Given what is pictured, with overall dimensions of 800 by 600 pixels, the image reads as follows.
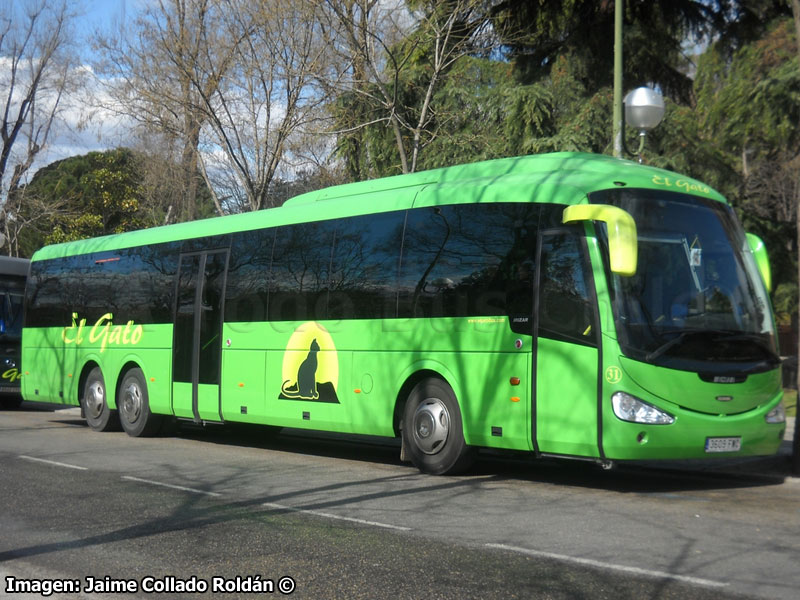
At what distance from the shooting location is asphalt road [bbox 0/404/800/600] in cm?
578

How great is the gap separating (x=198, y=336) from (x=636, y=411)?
7534mm

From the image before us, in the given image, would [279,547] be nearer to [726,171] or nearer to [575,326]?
[575,326]

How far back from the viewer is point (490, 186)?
10750 millimetres

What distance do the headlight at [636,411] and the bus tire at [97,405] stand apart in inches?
401

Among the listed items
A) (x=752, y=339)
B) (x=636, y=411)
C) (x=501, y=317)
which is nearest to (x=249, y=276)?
(x=501, y=317)

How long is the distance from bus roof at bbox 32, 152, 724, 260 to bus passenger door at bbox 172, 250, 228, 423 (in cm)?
78

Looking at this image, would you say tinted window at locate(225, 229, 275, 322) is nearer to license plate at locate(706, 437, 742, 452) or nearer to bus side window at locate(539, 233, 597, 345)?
bus side window at locate(539, 233, 597, 345)

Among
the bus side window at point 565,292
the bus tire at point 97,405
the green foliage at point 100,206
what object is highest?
the green foliage at point 100,206

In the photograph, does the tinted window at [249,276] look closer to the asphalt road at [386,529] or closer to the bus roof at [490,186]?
the bus roof at [490,186]

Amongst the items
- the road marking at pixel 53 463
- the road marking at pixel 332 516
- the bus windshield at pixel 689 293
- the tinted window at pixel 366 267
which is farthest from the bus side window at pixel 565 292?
the road marking at pixel 53 463

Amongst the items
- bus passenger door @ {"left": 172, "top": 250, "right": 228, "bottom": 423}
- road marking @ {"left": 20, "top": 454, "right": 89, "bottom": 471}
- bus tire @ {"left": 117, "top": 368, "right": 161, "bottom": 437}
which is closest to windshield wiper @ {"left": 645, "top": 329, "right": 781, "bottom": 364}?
road marking @ {"left": 20, "top": 454, "right": 89, "bottom": 471}

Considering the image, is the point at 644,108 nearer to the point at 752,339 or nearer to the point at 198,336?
the point at 752,339

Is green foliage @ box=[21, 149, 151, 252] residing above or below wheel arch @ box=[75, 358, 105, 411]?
above

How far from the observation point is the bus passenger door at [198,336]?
1440 centimetres
